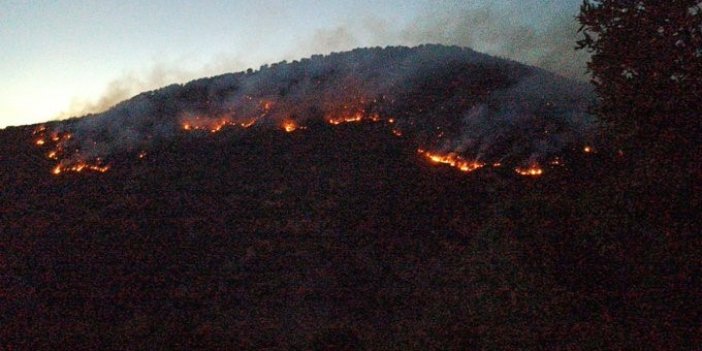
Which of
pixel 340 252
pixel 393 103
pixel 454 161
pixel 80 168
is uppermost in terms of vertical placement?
pixel 393 103

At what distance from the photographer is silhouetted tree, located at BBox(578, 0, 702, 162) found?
8234 millimetres

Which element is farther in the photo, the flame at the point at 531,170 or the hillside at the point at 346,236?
the flame at the point at 531,170

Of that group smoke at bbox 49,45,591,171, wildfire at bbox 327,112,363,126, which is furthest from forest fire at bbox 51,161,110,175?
wildfire at bbox 327,112,363,126

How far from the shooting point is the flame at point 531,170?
1997 centimetres

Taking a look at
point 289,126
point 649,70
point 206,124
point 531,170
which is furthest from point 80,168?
point 649,70

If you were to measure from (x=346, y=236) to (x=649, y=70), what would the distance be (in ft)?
36.6

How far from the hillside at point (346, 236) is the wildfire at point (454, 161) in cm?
17

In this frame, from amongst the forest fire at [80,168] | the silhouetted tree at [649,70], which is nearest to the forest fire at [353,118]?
the forest fire at [80,168]

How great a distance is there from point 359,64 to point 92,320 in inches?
791

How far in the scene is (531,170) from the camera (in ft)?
66.0

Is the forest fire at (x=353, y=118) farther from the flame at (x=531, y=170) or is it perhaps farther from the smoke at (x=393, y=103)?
the flame at (x=531, y=170)

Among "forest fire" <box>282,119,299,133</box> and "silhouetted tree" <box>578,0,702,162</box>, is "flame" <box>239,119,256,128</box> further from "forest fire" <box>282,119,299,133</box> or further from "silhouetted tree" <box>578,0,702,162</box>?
"silhouetted tree" <box>578,0,702,162</box>

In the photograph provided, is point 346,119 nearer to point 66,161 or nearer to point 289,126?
point 289,126

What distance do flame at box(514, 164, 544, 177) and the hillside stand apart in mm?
252
